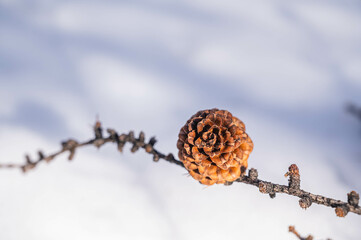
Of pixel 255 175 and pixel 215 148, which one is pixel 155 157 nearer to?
pixel 215 148

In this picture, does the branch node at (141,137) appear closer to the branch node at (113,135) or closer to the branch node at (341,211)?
the branch node at (113,135)

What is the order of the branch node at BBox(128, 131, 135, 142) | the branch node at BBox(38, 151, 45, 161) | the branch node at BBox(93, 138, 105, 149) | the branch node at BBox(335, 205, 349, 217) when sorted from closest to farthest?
1. the branch node at BBox(38, 151, 45, 161)
2. the branch node at BBox(93, 138, 105, 149)
3. the branch node at BBox(128, 131, 135, 142)
4. the branch node at BBox(335, 205, 349, 217)

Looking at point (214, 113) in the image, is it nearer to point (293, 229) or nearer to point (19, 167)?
point (293, 229)

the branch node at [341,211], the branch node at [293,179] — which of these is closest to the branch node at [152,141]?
the branch node at [293,179]

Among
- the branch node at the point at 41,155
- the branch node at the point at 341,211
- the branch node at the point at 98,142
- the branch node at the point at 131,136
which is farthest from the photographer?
the branch node at the point at 341,211

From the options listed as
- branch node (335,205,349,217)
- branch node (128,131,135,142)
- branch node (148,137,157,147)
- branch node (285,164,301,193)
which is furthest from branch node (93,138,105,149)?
branch node (335,205,349,217)

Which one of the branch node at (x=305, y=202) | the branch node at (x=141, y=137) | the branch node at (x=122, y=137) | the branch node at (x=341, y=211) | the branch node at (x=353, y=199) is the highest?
the branch node at (x=141, y=137)

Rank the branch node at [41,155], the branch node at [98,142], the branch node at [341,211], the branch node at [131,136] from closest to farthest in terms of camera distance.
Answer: the branch node at [41,155] < the branch node at [98,142] < the branch node at [131,136] < the branch node at [341,211]

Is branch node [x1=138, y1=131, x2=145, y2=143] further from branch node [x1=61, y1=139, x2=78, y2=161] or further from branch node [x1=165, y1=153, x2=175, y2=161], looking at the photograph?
branch node [x1=61, y1=139, x2=78, y2=161]
